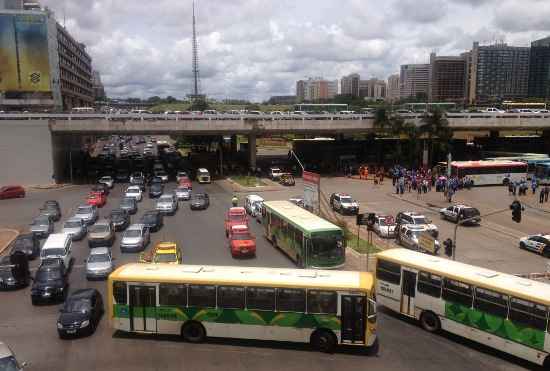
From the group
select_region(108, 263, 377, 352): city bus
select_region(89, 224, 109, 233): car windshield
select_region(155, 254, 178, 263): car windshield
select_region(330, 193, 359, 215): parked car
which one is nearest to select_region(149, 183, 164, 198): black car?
select_region(330, 193, 359, 215): parked car

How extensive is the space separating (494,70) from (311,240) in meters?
172

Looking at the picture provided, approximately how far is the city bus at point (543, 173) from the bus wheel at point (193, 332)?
154 feet

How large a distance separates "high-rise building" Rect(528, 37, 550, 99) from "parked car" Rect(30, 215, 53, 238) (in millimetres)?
163680

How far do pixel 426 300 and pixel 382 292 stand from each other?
1.89 meters

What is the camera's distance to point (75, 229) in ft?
98.7

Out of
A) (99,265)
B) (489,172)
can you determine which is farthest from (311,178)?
(489,172)

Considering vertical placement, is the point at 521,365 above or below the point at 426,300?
below

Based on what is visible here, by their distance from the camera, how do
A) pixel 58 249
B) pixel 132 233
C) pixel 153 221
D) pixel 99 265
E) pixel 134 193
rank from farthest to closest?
pixel 134 193 → pixel 153 221 → pixel 132 233 → pixel 58 249 → pixel 99 265

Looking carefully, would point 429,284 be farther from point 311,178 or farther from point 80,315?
point 311,178

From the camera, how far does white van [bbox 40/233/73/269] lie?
2328 centimetres

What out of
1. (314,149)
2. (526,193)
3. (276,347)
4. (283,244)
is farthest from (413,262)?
(314,149)

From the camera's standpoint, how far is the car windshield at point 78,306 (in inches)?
633

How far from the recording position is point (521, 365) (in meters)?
14.0

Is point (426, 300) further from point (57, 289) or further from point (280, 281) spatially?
point (57, 289)
